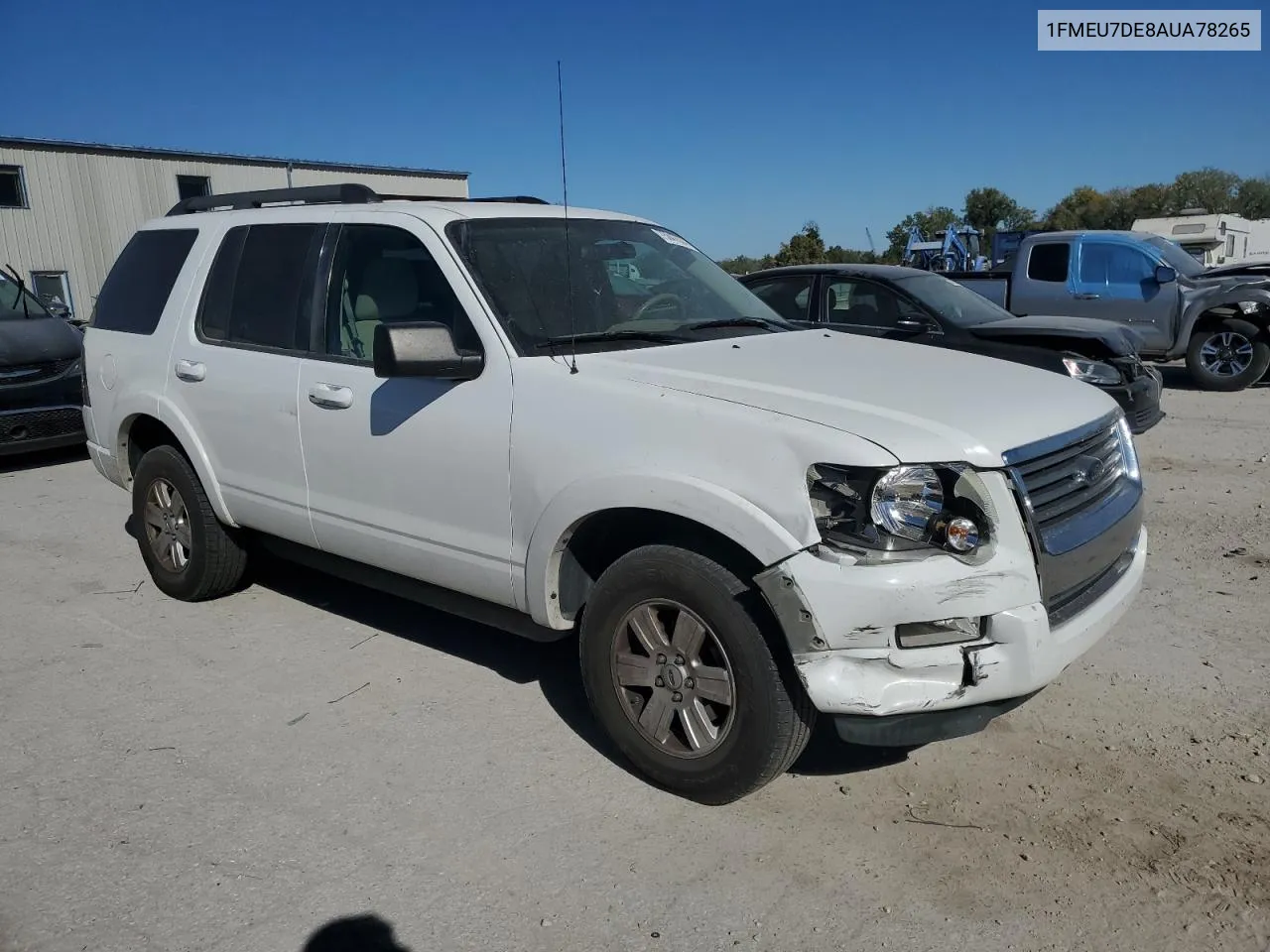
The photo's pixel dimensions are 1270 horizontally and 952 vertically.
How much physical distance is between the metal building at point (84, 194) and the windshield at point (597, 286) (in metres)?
25.7

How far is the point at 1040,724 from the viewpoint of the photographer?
383 centimetres

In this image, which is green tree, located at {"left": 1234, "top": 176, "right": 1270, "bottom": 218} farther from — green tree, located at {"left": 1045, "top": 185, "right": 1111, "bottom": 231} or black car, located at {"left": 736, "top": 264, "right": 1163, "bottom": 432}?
black car, located at {"left": 736, "top": 264, "right": 1163, "bottom": 432}

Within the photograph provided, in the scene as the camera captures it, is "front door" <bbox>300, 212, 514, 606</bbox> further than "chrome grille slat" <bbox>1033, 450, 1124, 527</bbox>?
Yes

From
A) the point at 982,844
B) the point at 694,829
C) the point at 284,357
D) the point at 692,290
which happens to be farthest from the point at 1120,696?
the point at 284,357

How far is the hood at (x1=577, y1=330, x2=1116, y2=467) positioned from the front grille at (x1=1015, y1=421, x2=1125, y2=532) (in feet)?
0.26

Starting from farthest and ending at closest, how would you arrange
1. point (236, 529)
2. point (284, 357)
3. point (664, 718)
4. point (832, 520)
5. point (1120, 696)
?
point (236, 529) < point (284, 357) < point (1120, 696) < point (664, 718) < point (832, 520)

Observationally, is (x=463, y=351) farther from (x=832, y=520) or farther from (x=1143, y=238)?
(x=1143, y=238)

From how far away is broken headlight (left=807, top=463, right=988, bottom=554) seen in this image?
2838 millimetres

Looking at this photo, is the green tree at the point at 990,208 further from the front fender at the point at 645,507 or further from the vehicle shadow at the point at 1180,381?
the front fender at the point at 645,507

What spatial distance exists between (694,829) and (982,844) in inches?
34.8

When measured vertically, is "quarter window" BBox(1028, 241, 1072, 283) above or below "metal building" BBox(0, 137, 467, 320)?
below

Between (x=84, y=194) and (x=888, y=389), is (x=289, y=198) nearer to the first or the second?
(x=888, y=389)

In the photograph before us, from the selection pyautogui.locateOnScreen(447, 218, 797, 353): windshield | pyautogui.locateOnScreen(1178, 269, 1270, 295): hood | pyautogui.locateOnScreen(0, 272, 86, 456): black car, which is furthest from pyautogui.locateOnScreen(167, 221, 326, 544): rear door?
pyautogui.locateOnScreen(1178, 269, 1270, 295): hood

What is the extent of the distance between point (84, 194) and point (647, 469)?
102 feet
